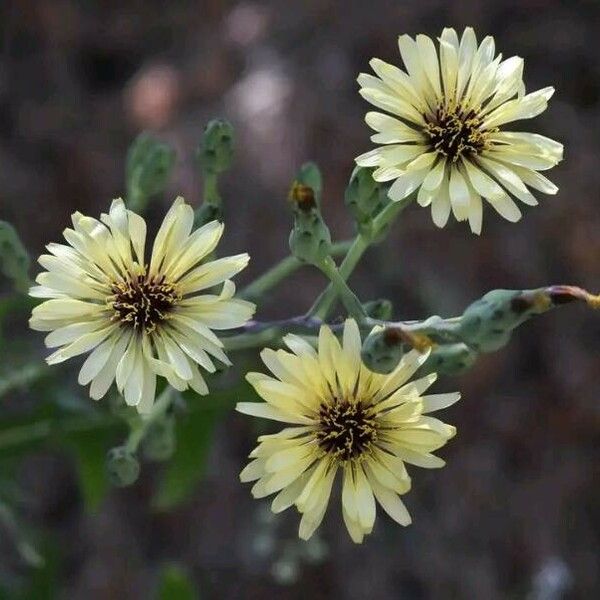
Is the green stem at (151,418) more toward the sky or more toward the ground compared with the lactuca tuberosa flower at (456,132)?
more toward the ground

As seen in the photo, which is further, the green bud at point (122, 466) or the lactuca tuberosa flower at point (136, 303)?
the green bud at point (122, 466)

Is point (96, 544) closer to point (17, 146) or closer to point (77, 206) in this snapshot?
point (77, 206)

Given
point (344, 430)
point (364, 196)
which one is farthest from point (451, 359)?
point (364, 196)

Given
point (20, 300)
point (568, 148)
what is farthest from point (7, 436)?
point (568, 148)

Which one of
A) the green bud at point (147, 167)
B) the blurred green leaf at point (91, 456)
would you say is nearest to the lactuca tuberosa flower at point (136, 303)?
the green bud at point (147, 167)

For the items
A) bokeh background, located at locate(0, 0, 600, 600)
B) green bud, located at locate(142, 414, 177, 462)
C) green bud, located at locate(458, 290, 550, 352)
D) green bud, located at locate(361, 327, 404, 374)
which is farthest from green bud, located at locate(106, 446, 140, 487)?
bokeh background, located at locate(0, 0, 600, 600)

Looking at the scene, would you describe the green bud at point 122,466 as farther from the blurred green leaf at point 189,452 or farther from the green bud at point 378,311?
the blurred green leaf at point 189,452

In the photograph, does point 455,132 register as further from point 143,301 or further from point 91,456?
point 91,456

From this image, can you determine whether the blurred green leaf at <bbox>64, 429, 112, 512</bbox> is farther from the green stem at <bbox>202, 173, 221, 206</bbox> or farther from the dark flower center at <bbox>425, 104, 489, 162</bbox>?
the dark flower center at <bbox>425, 104, 489, 162</bbox>
